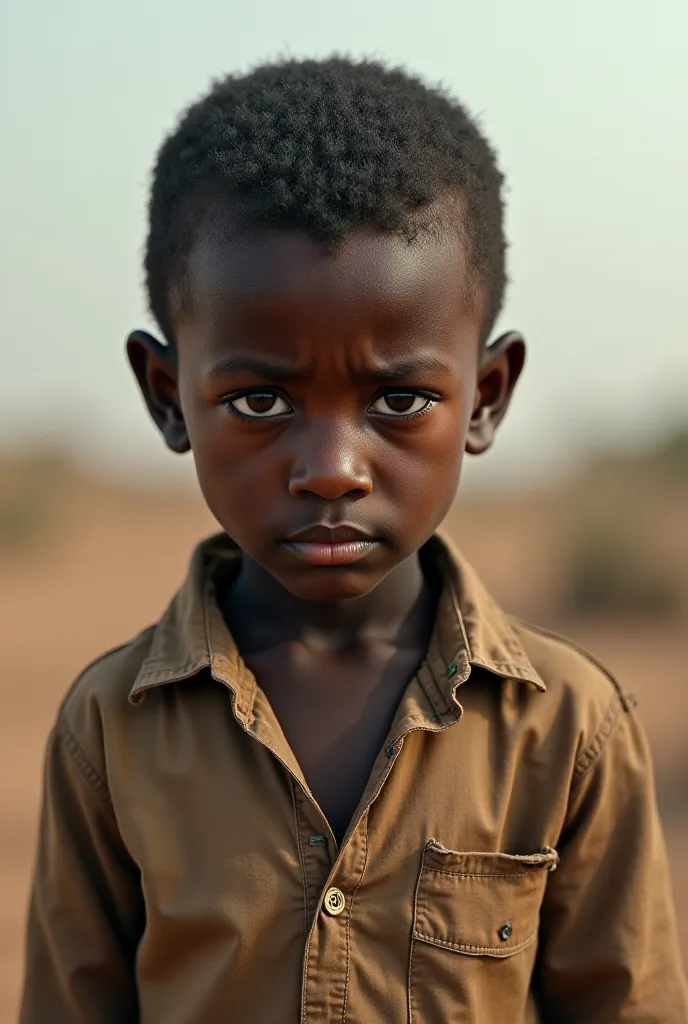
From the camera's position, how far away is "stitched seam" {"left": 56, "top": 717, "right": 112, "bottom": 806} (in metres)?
2.08

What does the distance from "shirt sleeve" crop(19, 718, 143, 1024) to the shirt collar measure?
0.62ft

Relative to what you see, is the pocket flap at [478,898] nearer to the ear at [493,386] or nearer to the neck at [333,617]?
the neck at [333,617]

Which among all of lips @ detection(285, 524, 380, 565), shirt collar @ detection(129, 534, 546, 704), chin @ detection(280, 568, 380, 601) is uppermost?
lips @ detection(285, 524, 380, 565)

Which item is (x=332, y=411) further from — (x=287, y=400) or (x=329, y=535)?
(x=329, y=535)

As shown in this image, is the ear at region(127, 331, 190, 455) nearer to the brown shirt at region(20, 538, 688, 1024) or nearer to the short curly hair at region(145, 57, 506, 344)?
the short curly hair at region(145, 57, 506, 344)

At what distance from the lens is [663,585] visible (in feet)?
37.3

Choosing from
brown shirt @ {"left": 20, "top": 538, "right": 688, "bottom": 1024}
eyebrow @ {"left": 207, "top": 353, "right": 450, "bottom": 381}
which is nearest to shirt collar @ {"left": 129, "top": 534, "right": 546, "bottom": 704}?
brown shirt @ {"left": 20, "top": 538, "right": 688, "bottom": 1024}

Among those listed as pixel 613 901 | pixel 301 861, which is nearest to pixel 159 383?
pixel 301 861

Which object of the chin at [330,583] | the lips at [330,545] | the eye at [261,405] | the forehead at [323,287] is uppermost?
the forehead at [323,287]

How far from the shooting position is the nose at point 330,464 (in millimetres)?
1803

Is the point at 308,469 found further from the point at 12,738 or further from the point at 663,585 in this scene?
the point at 663,585

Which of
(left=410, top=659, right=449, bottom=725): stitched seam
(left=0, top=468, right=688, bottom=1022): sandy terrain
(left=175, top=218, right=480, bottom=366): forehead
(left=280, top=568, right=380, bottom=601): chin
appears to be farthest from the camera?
(left=0, top=468, right=688, bottom=1022): sandy terrain

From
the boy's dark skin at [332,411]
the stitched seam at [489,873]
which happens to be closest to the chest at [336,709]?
the boy's dark skin at [332,411]

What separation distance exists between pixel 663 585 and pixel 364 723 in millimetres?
9707
